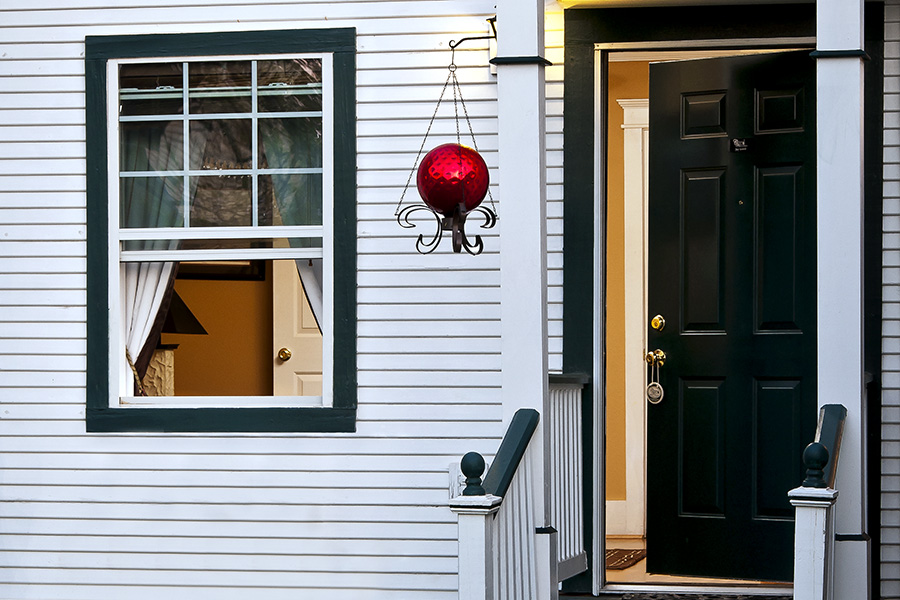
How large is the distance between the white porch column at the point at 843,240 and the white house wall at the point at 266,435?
1.47 metres

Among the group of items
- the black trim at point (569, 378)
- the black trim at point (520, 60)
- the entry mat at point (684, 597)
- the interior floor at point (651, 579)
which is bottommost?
the interior floor at point (651, 579)

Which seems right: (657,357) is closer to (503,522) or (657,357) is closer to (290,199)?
(503,522)

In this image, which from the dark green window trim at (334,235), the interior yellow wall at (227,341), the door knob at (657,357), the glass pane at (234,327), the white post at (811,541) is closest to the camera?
the white post at (811,541)

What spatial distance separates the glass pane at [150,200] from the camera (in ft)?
18.6

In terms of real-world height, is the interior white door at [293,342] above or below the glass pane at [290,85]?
below

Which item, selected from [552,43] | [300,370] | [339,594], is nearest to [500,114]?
[552,43]

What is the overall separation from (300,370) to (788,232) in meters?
3.47

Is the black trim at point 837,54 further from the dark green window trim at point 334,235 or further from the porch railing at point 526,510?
the dark green window trim at point 334,235

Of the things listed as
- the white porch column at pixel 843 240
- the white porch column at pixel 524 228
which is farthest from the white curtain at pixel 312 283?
the white porch column at pixel 843 240

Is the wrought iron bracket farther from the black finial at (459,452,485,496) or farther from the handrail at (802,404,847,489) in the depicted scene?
the handrail at (802,404,847,489)

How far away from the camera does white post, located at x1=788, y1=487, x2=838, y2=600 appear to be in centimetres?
372

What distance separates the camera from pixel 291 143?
5.59 m

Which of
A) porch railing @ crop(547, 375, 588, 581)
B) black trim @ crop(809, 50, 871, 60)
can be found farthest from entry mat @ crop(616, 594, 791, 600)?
black trim @ crop(809, 50, 871, 60)

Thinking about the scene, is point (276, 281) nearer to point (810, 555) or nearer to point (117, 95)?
point (117, 95)
